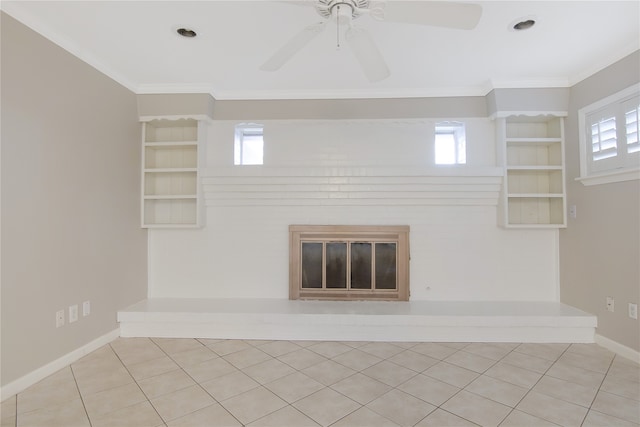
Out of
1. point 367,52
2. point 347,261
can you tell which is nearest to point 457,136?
point 347,261

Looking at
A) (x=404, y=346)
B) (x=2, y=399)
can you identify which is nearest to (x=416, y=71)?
(x=404, y=346)

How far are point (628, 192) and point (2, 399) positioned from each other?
446 centimetres

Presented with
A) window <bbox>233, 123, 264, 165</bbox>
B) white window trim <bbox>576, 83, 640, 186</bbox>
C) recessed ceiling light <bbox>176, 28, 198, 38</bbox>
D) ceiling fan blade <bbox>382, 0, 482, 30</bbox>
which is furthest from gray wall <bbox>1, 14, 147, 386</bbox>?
white window trim <bbox>576, 83, 640, 186</bbox>

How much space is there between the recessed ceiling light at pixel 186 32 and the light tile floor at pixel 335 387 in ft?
7.82

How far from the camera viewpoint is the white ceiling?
2.04m

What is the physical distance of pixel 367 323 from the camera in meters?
2.87

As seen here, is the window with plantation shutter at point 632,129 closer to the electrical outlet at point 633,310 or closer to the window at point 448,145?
the electrical outlet at point 633,310

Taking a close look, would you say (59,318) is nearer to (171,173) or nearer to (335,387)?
(171,173)

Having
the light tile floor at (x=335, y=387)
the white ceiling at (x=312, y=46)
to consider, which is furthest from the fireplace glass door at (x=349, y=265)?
the white ceiling at (x=312, y=46)

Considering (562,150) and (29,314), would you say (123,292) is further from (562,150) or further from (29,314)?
(562,150)

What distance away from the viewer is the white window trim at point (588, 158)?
96.2 inches

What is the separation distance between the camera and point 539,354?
2.61 m

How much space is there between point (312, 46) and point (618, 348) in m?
3.36

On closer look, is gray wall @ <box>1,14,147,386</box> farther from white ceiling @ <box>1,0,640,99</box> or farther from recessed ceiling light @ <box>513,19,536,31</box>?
recessed ceiling light @ <box>513,19,536,31</box>
